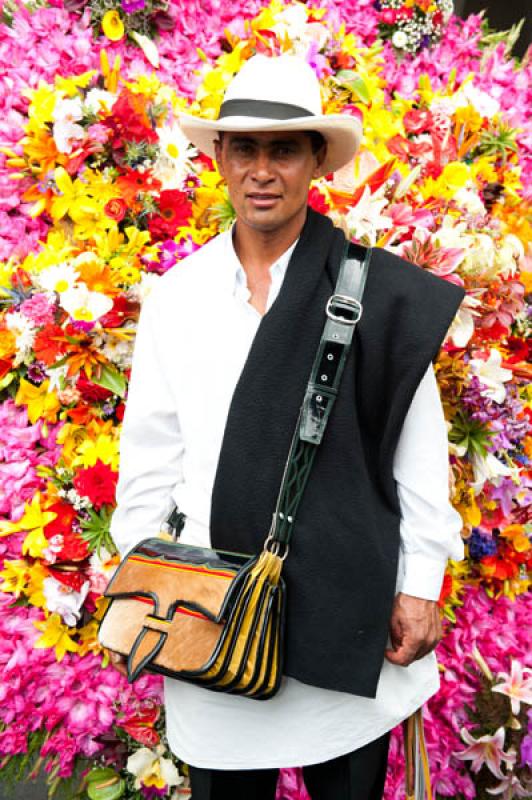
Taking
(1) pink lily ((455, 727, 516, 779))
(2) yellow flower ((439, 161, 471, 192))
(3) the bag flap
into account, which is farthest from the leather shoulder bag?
(1) pink lily ((455, 727, 516, 779))

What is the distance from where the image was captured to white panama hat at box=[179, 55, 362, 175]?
1522 millimetres

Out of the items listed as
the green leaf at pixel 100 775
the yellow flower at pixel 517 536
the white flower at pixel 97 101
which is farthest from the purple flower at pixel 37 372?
the yellow flower at pixel 517 536

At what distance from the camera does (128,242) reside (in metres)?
2.47

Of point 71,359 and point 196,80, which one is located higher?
point 196,80

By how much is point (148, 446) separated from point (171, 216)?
1.04 m

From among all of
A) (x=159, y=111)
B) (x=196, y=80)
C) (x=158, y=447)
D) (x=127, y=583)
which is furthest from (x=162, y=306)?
(x=196, y=80)

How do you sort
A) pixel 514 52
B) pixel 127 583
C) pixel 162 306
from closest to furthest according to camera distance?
pixel 127 583 < pixel 162 306 < pixel 514 52

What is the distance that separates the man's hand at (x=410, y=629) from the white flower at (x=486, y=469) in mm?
826

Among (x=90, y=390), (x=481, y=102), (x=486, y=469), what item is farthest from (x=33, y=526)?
(x=481, y=102)

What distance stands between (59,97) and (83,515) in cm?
142

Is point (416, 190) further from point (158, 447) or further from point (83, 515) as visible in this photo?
point (83, 515)

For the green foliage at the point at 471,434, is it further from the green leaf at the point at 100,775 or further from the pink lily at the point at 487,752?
the green leaf at the point at 100,775

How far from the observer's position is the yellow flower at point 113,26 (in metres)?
2.64

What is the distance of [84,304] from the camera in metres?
2.25
